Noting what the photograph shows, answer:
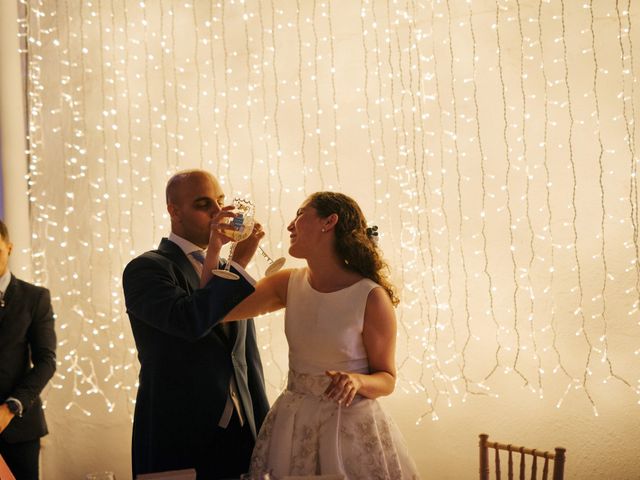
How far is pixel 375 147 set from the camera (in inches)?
155

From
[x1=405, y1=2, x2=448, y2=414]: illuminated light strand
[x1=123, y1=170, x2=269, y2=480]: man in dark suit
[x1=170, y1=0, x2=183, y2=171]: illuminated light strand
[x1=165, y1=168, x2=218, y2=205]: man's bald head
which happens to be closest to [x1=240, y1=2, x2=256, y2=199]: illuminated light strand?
[x1=170, y1=0, x2=183, y2=171]: illuminated light strand

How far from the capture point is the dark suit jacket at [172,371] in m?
2.17

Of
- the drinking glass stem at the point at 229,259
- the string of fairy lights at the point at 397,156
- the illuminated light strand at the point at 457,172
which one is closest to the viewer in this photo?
the drinking glass stem at the point at 229,259

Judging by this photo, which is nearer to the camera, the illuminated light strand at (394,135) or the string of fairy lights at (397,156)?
the string of fairy lights at (397,156)

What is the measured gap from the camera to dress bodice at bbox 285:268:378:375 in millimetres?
2266

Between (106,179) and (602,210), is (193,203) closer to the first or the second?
(106,179)

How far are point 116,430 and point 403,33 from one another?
8.66 feet

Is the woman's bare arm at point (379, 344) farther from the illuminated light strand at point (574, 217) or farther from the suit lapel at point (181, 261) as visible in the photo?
the illuminated light strand at point (574, 217)

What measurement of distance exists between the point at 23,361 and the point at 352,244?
1.56 meters

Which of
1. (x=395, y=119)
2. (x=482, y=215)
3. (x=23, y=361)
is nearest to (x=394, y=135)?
(x=395, y=119)

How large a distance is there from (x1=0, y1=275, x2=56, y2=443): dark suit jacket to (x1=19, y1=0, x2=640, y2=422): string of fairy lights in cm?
96

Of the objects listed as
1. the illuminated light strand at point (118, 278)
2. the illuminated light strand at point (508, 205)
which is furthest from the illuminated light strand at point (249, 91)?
the illuminated light strand at point (508, 205)

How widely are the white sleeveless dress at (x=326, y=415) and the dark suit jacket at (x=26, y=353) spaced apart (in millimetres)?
1228

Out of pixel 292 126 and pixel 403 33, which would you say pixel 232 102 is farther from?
pixel 403 33
